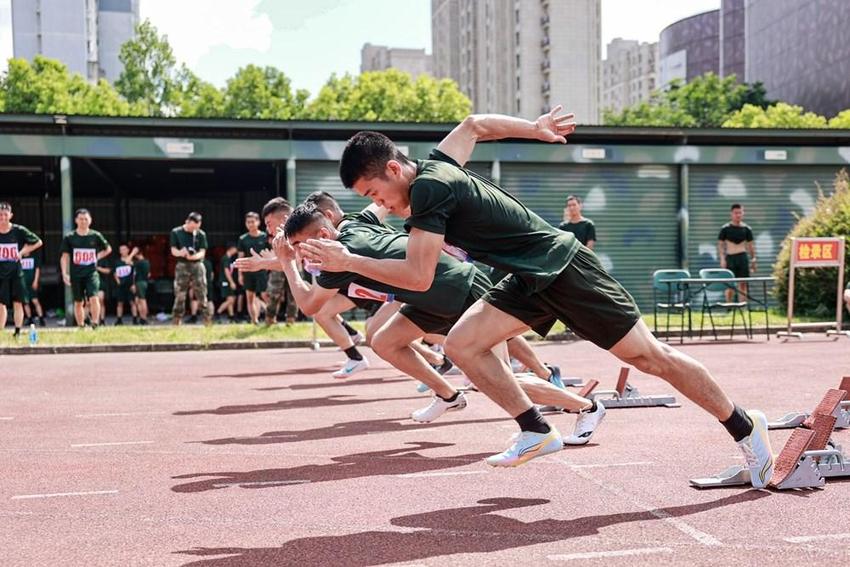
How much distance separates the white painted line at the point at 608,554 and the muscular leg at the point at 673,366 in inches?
38.3

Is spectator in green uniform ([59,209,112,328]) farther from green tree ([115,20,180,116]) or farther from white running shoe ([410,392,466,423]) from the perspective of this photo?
green tree ([115,20,180,116])

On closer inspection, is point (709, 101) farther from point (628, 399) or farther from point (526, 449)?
point (526, 449)

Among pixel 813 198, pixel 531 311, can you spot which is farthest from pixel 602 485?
pixel 813 198

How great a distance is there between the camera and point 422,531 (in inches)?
158

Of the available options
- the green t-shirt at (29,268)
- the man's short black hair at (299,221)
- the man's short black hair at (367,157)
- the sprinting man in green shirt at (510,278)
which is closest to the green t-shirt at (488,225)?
the sprinting man in green shirt at (510,278)

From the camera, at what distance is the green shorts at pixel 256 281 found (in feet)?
59.1

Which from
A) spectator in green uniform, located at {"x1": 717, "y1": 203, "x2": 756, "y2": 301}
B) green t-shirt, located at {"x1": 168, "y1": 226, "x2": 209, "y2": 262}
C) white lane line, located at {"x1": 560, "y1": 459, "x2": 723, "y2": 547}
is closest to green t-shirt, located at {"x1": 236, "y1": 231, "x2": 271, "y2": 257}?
green t-shirt, located at {"x1": 168, "y1": 226, "x2": 209, "y2": 262}

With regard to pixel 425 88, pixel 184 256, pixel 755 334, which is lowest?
pixel 755 334

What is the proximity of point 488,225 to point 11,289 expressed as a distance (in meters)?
12.4

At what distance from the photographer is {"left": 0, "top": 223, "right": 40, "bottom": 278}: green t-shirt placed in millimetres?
14344

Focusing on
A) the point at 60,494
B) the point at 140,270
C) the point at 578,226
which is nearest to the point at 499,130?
the point at 60,494

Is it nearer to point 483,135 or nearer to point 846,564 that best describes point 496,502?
point 846,564

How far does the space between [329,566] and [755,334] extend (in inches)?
560

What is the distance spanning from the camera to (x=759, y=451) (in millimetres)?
4520
